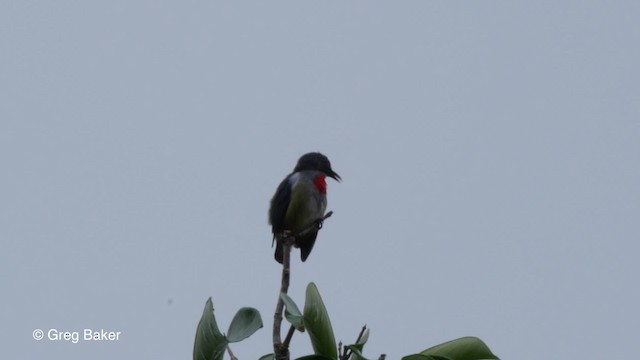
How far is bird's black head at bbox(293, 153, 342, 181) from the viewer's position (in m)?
7.54

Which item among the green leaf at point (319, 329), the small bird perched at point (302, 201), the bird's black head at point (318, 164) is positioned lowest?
the green leaf at point (319, 329)

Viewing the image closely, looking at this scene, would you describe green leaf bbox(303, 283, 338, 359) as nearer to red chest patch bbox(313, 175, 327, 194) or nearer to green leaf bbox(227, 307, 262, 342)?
green leaf bbox(227, 307, 262, 342)

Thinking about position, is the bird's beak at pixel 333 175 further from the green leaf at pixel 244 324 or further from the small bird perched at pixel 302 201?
the green leaf at pixel 244 324

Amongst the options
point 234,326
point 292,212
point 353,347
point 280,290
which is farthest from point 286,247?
point 292,212

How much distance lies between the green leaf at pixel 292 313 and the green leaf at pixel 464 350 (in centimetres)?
46

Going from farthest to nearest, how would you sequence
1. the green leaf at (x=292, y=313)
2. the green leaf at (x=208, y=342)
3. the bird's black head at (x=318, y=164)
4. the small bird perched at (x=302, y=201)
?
1. the bird's black head at (x=318, y=164)
2. the small bird perched at (x=302, y=201)
3. the green leaf at (x=208, y=342)
4. the green leaf at (x=292, y=313)

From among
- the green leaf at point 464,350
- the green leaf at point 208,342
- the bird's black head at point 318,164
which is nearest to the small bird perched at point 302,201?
the bird's black head at point 318,164

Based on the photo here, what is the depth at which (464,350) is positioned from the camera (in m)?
3.00

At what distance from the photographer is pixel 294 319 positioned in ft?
9.58

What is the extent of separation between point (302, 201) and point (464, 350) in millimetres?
4193

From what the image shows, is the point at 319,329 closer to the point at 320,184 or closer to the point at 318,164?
the point at 320,184

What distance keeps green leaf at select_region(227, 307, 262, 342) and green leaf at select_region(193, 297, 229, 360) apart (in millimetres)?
Result: 46

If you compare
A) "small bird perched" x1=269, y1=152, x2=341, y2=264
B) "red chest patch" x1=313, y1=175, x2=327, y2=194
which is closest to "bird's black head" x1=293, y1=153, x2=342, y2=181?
"small bird perched" x1=269, y1=152, x2=341, y2=264

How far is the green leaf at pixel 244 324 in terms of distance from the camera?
9.76 feet
